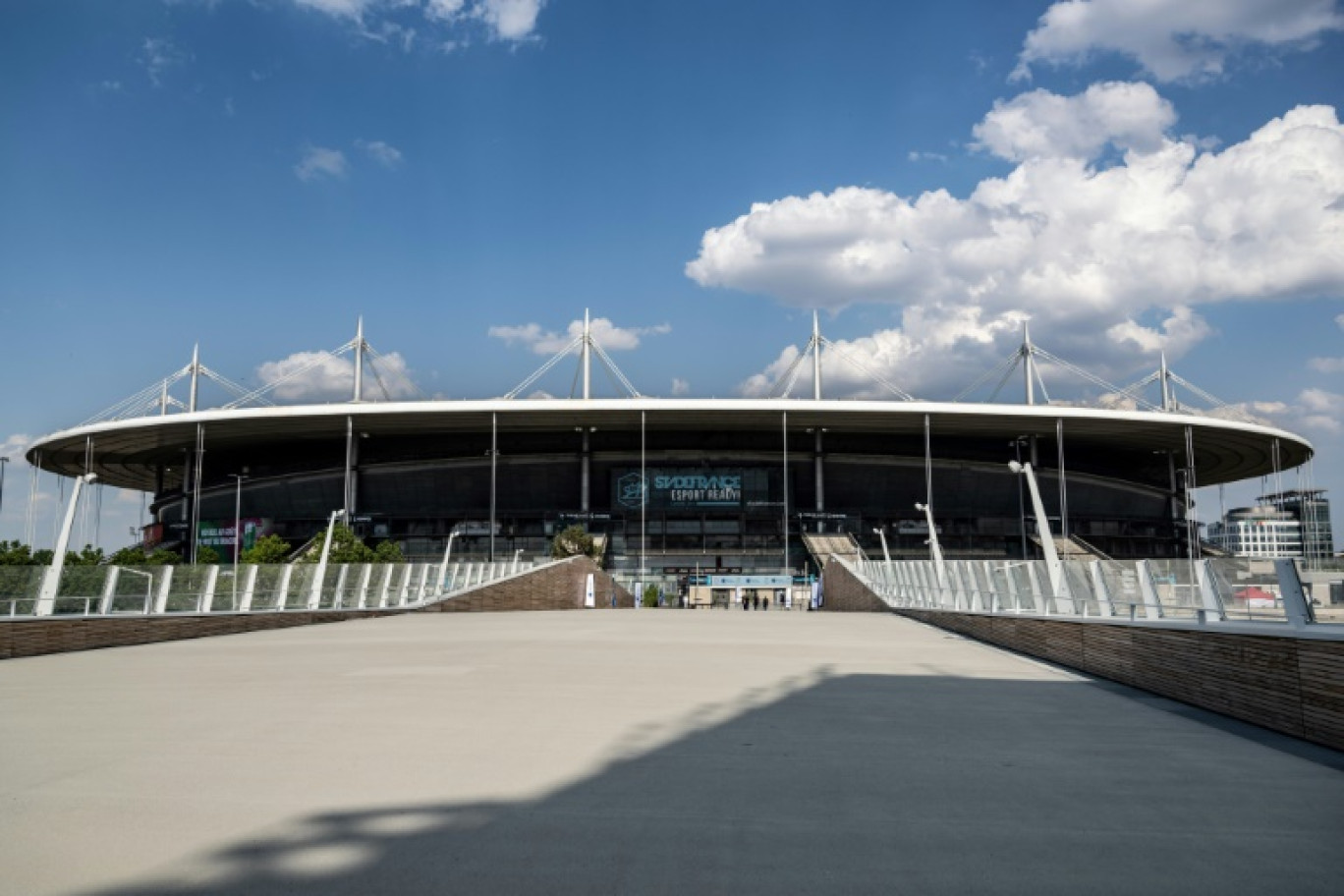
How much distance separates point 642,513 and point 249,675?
6702 centimetres

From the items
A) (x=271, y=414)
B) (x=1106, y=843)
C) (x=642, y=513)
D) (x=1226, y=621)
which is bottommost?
(x=1106, y=843)

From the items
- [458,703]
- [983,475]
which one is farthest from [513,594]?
[983,475]

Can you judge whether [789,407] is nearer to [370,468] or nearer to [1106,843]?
[370,468]

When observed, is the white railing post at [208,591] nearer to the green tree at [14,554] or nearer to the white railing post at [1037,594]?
the white railing post at [1037,594]

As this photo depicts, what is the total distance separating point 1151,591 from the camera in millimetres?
12695

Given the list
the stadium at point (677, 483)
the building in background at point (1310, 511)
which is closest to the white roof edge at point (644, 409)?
the stadium at point (677, 483)

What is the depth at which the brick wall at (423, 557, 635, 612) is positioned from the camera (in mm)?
39781

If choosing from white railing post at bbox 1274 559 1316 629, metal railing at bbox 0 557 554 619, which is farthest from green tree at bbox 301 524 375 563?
white railing post at bbox 1274 559 1316 629

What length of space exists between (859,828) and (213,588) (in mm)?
19547

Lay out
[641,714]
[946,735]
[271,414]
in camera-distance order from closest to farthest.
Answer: [946,735] → [641,714] → [271,414]

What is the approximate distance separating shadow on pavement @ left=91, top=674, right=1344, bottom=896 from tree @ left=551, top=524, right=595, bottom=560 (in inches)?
2667

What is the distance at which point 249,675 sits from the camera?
13.3 meters

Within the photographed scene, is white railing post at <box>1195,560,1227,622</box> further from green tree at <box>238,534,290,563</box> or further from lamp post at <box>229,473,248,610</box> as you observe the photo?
lamp post at <box>229,473,248,610</box>

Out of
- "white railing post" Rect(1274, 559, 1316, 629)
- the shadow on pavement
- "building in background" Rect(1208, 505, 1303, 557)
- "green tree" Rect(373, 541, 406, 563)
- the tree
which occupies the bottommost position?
the shadow on pavement
